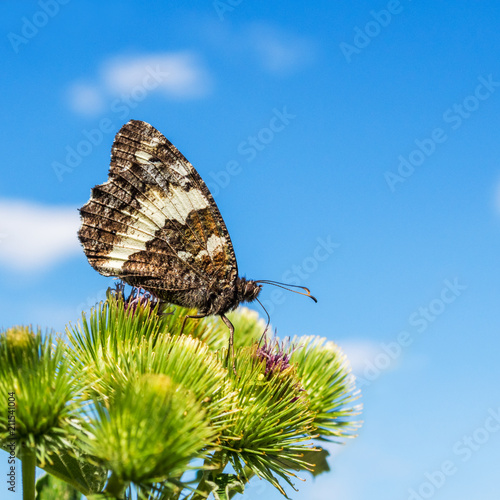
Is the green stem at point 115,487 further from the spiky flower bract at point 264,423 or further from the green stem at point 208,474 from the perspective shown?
the spiky flower bract at point 264,423

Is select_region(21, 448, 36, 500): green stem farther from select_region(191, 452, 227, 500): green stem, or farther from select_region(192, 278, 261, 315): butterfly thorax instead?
select_region(192, 278, 261, 315): butterfly thorax

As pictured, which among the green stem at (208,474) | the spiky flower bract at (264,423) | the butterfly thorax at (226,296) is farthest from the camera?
the butterfly thorax at (226,296)

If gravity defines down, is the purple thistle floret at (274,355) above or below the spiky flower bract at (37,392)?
above

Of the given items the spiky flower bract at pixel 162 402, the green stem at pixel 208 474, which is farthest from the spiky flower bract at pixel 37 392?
the green stem at pixel 208 474

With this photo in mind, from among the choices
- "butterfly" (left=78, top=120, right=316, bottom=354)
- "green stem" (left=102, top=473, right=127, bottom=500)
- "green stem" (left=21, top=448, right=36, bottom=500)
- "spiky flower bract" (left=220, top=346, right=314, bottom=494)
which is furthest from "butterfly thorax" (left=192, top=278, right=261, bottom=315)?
"green stem" (left=102, top=473, right=127, bottom=500)

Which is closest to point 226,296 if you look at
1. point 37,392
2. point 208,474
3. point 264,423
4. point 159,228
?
point 159,228

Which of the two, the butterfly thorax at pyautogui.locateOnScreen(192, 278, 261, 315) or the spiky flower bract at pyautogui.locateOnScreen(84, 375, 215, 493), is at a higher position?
the butterfly thorax at pyautogui.locateOnScreen(192, 278, 261, 315)

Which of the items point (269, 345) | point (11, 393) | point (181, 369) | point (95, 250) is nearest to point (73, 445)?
point (11, 393)
